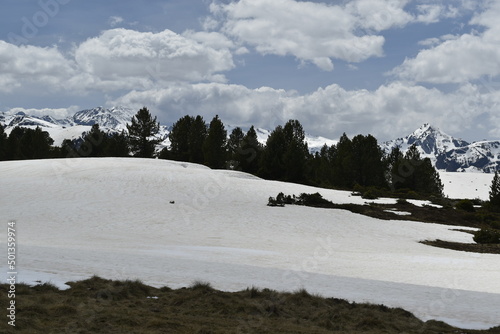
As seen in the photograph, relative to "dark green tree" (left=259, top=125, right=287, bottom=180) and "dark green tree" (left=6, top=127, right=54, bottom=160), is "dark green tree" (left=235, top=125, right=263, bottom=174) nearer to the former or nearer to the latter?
"dark green tree" (left=259, top=125, right=287, bottom=180)

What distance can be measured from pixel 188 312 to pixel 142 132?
69.3 metres

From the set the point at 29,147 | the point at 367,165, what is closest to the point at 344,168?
the point at 367,165

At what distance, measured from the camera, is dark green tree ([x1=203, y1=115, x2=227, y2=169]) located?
238ft

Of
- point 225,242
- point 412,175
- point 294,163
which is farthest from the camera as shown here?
point 412,175

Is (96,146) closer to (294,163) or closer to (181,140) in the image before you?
(181,140)

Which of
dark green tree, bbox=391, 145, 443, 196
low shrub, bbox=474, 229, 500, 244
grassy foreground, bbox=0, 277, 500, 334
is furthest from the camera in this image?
dark green tree, bbox=391, 145, 443, 196

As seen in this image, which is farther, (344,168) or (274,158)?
(344,168)

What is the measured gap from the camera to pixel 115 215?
89.8 ft

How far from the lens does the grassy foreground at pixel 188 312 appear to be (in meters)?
8.77

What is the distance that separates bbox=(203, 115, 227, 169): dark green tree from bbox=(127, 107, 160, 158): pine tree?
1060cm

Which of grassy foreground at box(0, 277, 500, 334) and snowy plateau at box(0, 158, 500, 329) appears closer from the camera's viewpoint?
grassy foreground at box(0, 277, 500, 334)

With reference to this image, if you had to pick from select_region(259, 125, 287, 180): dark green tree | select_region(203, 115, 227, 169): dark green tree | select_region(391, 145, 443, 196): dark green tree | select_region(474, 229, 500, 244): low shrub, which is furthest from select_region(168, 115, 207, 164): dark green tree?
select_region(474, 229, 500, 244): low shrub

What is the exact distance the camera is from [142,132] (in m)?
76.9

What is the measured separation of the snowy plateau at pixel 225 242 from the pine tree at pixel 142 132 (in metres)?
32.9
